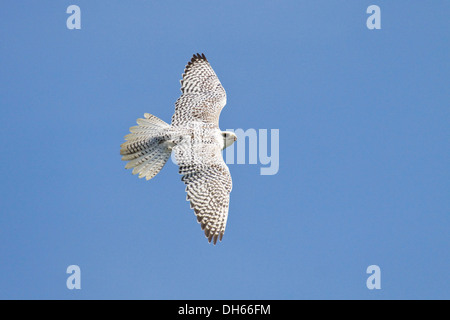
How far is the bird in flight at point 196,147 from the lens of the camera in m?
13.8

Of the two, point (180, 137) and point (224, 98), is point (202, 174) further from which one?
point (224, 98)

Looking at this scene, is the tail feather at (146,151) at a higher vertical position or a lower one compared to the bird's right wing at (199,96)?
lower

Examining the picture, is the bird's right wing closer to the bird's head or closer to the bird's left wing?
the bird's head

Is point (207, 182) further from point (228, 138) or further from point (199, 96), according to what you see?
point (199, 96)

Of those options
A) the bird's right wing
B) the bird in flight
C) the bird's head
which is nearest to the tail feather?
the bird in flight

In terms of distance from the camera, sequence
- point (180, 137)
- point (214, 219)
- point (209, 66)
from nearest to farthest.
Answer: point (214, 219) → point (180, 137) → point (209, 66)

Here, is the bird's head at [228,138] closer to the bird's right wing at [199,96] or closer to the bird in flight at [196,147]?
the bird in flight at [196,147]

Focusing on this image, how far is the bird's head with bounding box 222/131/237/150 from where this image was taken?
51.7 ft

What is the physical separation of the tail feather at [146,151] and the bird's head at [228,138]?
138cm

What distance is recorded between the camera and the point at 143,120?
1527 centimetres

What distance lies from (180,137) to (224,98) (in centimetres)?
244

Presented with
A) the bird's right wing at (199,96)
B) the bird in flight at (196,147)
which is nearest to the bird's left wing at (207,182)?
the bird in flight at (196,147)

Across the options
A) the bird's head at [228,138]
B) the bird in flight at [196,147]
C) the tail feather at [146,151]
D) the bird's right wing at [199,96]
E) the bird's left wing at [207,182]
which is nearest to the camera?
the bird's left wing at [207,182]
